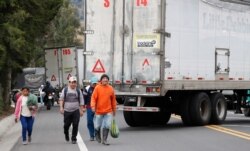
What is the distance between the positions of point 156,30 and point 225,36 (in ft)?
12.6

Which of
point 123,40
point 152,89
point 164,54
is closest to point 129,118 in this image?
point 152,89

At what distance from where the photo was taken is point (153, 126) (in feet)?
75.8

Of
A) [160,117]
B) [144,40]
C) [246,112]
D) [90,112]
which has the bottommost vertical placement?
[246,112]

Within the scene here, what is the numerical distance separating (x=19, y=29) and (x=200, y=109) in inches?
479

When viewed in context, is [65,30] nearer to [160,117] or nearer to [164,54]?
[160,117]

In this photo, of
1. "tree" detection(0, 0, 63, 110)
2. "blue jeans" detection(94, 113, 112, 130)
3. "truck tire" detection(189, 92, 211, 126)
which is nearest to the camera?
"blue jeans" detection(94, 113, 112, 130)

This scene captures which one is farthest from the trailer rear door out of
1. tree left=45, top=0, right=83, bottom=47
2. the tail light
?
tree left=45, top=0, right=83, bottom=47

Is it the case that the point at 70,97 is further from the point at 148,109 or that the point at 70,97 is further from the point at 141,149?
the point at 148,109

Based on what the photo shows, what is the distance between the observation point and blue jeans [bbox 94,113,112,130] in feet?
53.6

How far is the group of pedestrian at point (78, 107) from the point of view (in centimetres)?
1639

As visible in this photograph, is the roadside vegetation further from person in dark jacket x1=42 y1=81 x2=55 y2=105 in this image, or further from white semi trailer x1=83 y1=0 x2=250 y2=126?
white semi trailer x1=83 y1=0 x2=250 y2=126

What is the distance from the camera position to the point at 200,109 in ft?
71.2

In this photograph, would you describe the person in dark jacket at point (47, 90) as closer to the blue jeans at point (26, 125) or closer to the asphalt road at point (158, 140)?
the asphalt road at point (158, 140)

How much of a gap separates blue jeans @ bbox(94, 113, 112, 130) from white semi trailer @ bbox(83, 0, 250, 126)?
3718mm
